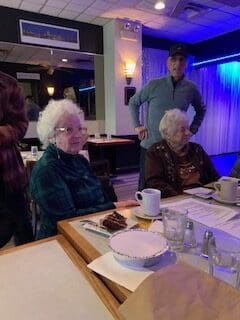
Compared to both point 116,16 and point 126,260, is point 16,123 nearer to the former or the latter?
point 126,260

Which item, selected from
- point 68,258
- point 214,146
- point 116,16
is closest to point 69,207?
point 68,258

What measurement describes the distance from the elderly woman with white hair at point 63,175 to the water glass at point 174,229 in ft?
1.36

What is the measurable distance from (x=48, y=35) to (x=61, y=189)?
420 centimetres

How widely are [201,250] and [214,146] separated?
7255mm

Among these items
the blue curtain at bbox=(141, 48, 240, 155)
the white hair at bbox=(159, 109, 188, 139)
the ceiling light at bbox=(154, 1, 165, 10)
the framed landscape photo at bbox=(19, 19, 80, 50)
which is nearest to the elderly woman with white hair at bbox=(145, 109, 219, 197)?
the white hair at bbox=(159, 109, 188, 139)

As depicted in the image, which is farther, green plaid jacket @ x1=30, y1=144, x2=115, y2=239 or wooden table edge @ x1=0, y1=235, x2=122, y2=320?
green plaid jacket @ x1=30, y1=144, x2=115, y2=239

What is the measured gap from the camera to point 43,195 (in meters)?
1.23

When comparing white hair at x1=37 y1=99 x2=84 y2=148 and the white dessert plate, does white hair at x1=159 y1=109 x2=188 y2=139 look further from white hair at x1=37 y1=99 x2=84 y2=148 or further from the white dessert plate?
the white dessert plate

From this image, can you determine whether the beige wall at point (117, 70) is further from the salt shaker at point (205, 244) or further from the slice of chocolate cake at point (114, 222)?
the salt shaker at point (205, 244)

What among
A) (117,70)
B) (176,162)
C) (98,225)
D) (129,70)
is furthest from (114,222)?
(129,70)

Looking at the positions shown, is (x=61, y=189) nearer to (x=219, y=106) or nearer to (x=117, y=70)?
(x=117, y=70)

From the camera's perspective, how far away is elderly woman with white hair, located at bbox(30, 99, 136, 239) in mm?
1245

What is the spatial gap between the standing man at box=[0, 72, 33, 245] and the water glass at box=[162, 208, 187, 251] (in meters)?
0.88

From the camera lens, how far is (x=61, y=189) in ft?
4.17
